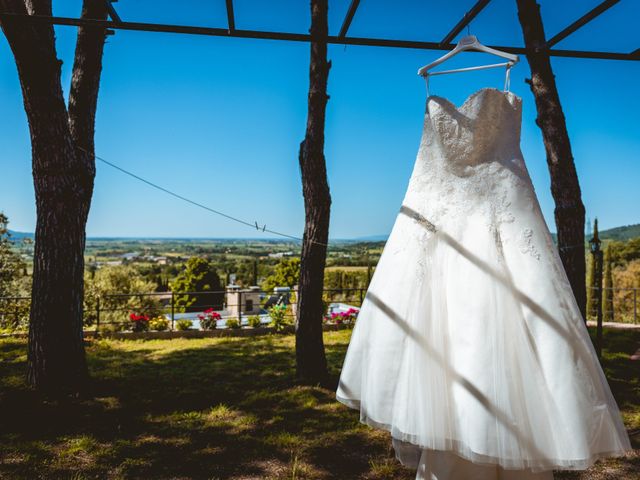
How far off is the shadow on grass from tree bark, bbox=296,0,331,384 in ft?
1.48

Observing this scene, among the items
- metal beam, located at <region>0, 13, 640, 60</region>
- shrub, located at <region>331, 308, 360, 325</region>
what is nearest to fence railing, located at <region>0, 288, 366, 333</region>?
shrub, located at <region>331, 308, 360, 325</region>

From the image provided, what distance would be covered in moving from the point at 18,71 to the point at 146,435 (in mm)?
3411

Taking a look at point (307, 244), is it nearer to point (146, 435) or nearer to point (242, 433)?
point (242, 433)

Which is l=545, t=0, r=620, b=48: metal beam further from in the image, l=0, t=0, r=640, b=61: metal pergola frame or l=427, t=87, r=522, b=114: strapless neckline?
l=427, t=87, r=522, b=114: strapless neckline

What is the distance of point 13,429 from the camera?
11.9 feet

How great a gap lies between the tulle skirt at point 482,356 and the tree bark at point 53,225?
3.54 m

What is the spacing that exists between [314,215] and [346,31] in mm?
2659

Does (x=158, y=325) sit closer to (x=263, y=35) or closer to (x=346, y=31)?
(x=263, y=35)

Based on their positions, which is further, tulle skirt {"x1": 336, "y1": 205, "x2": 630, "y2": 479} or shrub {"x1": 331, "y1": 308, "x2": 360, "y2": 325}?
shrub {"x1": 331, "y1": 308, "x2": 360, "y2": 325}

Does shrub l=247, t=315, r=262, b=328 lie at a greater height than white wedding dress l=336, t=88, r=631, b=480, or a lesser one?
lesser

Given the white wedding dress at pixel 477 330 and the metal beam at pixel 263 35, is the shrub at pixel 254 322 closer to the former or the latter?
the metal beam at pixel 263 35

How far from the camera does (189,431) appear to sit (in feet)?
12.2

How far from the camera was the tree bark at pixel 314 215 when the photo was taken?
4.97m

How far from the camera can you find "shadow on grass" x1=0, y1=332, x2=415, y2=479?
3020 millimetres
